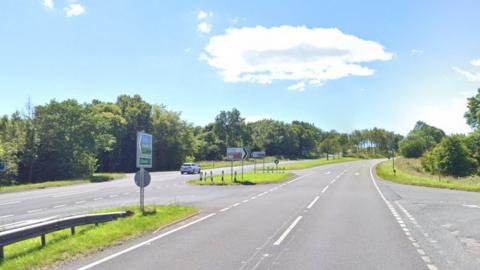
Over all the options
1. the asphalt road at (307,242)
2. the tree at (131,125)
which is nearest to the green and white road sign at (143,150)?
the asphalt road at (307,242)

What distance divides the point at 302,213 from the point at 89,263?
10.4 metres

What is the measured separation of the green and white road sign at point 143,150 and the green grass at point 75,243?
7.14 ft

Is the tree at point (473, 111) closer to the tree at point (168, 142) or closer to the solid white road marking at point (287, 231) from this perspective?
the tree at point (168, 142)

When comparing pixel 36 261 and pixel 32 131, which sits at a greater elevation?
pixel 32 131

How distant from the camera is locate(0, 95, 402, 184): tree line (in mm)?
55219

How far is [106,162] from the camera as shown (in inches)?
3356

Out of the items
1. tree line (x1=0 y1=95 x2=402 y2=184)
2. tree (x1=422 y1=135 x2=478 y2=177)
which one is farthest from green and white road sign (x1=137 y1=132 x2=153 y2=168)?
tree (x1=422 y1=135 x2=478 y2=177)

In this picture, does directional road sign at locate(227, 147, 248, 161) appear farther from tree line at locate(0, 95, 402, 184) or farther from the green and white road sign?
the green and white road sign

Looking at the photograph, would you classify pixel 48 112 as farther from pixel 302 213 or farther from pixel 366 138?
pixel 366 138

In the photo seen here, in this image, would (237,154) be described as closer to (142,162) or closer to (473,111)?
(142,162)

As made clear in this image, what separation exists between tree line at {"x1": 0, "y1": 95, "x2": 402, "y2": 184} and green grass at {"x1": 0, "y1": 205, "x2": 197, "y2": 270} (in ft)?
132

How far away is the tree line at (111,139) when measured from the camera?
55.2 meters

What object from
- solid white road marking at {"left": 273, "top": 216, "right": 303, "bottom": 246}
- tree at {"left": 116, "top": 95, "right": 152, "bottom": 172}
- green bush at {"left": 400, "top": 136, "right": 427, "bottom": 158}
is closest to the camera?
solid white road marking at {"left": 273, "top": 216, "right": 303, "bottom": 246}

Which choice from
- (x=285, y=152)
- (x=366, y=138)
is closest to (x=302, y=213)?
(x=285, y=152)
